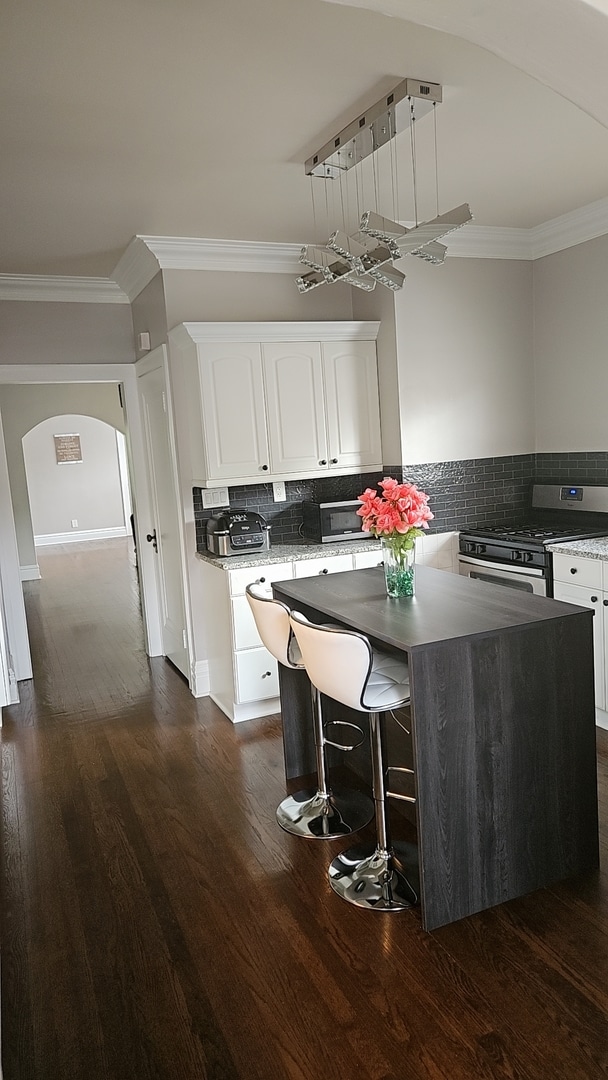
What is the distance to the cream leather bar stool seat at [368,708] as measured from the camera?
2510 millimetres

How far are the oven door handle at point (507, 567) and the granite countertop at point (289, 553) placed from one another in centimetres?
62

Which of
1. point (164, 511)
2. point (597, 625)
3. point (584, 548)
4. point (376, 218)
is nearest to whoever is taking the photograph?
point (376, 218)

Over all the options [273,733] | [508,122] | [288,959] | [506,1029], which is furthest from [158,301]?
[506,1029]

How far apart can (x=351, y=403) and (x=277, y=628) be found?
2203 millimetres

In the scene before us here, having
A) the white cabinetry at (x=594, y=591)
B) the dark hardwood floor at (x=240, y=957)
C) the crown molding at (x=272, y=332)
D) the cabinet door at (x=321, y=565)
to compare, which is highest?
the crown molding at (x=272, y=332)

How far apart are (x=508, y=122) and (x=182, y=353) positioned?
2.20 m

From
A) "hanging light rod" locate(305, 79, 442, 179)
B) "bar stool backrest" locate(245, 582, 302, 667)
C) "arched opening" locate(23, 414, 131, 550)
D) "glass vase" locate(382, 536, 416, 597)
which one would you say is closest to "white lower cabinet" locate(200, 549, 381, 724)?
"bar stool backrest" locate(245, 582, 302, 667)

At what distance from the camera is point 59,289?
5.13 metres

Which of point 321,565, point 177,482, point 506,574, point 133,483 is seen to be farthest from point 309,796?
point 133,483

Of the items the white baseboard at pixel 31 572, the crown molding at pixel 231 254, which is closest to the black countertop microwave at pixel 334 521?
the crown molding at pixel 231 254

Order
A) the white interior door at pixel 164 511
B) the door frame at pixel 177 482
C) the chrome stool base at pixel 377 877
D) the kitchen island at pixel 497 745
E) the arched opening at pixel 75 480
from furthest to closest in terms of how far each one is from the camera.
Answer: the arched opening at pixel 75 480 < the white interior door at pixel 164 511 < the door frame at pixel 177 482 < the chrome stool base at pixel 377 877 < the kitchen island at pixel 497 745

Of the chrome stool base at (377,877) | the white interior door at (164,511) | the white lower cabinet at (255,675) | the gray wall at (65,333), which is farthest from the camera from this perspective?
the gray wall at (65,333)

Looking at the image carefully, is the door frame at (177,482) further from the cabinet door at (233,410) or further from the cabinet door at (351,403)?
the cabinet door at (351,403)

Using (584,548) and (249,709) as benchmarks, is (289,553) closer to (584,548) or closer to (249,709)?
(249,709)
